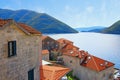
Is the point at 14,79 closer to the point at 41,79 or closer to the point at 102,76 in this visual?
the point at 41,79

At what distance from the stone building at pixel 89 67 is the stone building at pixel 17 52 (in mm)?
34027

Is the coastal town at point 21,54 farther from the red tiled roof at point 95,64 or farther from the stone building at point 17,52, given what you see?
the red tiled roof at point 95,64

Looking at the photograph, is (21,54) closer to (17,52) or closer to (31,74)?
(17,52)

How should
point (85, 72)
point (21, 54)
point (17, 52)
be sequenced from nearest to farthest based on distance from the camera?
point (17, 52), point (21, 54), point (85, 72)

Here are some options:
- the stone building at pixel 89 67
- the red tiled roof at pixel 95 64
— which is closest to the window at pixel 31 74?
the stone building at pixel 89 67

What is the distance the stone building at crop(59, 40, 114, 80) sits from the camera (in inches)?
2186

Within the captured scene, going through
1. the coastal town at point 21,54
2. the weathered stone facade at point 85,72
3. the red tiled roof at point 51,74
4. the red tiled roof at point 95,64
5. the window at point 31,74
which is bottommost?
the weathered stone facade at point 85,72

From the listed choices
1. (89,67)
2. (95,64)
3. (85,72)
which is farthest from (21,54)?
(85,72)

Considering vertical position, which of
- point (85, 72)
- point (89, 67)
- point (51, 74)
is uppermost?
point (51, 74)

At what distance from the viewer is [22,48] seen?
66.4 ft

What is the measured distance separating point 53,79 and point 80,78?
1387 inches

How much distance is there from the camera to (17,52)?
1934 cm

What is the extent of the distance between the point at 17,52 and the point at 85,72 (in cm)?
4250

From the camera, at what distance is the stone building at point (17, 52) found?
56.7ft
